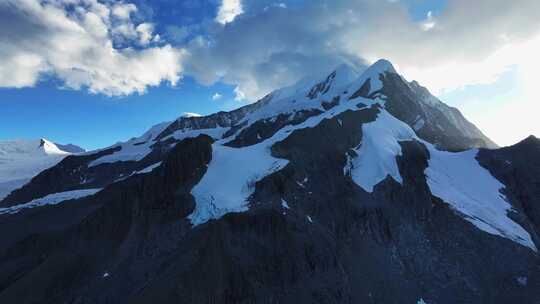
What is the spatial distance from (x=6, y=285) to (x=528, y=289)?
77.9 m

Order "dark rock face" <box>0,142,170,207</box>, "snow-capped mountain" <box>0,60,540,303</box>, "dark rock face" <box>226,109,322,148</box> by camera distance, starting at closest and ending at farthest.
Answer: "snow-capped mountain" <box>0,60,540,303</box>, "dark rock face" <box>226,109,322,148</box>, "dark rock face" <box>0,142,170,207</box>

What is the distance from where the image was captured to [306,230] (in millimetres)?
58375

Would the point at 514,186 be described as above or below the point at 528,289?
above

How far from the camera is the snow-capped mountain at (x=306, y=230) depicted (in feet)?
164

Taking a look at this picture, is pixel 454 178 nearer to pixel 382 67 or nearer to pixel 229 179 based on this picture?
pixel 229 179

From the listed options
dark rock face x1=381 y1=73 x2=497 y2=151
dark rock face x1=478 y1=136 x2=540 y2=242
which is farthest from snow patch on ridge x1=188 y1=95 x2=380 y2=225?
dark rock face x1=381 y1=73 x2=497 y2=151

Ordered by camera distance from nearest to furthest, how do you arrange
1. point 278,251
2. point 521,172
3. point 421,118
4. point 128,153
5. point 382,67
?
point 278,251, point 521,172, point 421,118, point 382,67, point 128,153

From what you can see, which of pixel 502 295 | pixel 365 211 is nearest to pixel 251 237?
pixel 365 211

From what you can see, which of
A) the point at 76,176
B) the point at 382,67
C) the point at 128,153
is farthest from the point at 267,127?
the point at 76,176

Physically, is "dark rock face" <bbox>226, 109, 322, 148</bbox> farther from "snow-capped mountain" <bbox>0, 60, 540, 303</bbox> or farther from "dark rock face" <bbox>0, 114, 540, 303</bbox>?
"dark rock face" <bbox>0, 114, 540, 303</bbox>

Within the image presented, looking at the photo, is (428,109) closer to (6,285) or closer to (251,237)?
A: (251,237)

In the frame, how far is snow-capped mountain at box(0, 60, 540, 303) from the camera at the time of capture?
50.1 metres

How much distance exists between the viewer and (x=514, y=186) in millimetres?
78625

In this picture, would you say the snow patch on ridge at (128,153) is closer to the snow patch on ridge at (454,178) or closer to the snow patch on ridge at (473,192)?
the snow patch on ridge at (454,178)
